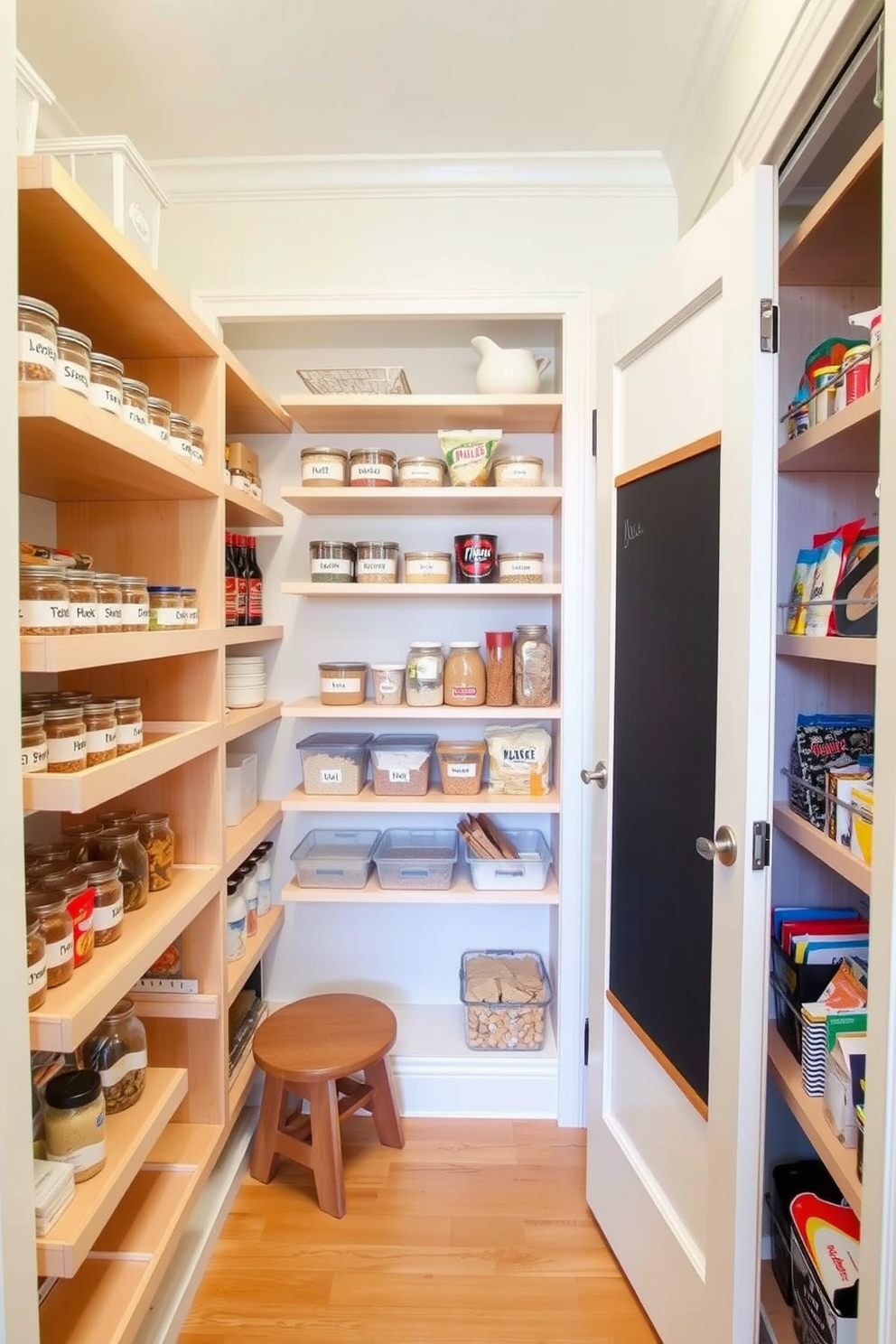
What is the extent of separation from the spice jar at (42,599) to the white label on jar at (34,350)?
27cm

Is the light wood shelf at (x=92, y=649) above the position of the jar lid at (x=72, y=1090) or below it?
above

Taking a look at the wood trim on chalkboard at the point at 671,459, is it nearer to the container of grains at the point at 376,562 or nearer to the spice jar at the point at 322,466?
the container of grains at the point at 376,562

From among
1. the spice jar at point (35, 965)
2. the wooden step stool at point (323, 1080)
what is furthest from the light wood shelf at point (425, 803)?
the spice jar at point (35, 965)

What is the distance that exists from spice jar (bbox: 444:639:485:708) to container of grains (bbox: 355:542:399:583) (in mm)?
266

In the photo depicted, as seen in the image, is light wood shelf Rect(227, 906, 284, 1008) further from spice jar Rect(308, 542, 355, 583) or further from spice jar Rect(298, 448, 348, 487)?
spice jar Rect(298, 448, 348, 487)

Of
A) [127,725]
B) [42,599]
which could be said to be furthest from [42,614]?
[127,725]

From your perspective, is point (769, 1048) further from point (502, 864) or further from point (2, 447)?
point (2, 447)

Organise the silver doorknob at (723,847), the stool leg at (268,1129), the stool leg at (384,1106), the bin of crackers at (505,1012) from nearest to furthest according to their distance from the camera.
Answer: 1. the silver doorknob at (723,847)
2. the stool leg at (268,1129)
3. the stool leg at (384,1106)
4. the bin of crackers at (505,1012)

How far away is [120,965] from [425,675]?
102cm

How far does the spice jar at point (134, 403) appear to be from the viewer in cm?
114

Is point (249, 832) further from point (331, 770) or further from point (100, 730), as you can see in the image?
point (100, 730)

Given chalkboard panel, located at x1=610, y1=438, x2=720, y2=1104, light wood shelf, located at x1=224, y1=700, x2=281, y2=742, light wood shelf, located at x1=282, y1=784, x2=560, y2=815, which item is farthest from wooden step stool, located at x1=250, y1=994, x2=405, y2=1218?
light wood shelf, located at x1=224, y1=700, x2=281, y2=742

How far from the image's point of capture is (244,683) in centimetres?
185

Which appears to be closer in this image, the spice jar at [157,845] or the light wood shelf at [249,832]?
the spice jar at [157,845]
